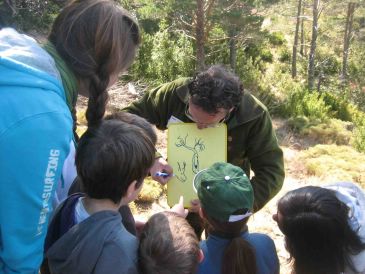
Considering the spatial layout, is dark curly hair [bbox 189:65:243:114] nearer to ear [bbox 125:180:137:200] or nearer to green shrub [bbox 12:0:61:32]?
ear [bbox 125:180:137:200]

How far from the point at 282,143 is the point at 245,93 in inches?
336

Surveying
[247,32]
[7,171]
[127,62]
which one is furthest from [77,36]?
[247,32]

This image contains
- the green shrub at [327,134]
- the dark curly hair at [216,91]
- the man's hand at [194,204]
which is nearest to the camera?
the dark curly hair at [216,91]

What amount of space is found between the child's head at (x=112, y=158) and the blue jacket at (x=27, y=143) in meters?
0.24

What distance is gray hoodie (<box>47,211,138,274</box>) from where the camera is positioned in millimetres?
1324

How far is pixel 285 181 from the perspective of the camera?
6.51 m

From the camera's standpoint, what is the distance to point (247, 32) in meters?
13.2

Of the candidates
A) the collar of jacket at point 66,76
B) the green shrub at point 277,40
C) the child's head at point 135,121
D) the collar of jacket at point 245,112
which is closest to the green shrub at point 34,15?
the collar of jacket at point 245,112

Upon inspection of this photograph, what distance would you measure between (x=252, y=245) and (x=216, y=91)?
73cm

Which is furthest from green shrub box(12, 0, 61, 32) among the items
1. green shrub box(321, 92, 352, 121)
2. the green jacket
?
green shrub box(321, 92, 352, 121)

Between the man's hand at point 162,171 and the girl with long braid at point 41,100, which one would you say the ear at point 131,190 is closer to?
the girl with long braid at point 41,100

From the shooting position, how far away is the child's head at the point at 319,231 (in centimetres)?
161

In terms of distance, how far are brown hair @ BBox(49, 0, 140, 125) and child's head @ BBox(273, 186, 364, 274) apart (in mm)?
906

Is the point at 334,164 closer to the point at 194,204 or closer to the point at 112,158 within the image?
the point at 194,204
